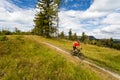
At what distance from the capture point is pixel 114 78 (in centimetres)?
1819

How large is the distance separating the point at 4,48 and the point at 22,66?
29.1 ft

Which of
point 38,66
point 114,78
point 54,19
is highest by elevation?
point 54,19

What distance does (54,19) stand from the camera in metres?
55.4

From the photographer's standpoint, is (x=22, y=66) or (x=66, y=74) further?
(x=22, y=66)

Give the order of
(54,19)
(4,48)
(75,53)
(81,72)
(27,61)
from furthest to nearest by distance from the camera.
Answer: (54,19)
(75,53)
(4,48)
(27,61)
(81,72)

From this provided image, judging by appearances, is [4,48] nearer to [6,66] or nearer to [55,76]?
[6,66]

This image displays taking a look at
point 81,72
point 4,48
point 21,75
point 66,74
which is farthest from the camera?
point 4,48

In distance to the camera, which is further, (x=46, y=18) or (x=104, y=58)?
(x=46, y=18)

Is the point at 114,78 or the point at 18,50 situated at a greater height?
the point at 18,50

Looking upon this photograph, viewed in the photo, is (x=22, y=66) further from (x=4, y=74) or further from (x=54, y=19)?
(x=54, y=19)

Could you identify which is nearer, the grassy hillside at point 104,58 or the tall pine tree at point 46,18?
the grassy hillside at point 104,58

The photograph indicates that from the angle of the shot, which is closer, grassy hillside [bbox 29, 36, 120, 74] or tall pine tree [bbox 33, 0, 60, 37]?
grassy hillside [bbox 29, 36, 120, 74]

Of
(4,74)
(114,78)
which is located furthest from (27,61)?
(114,78)

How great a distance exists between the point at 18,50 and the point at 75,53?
7.89 metres
